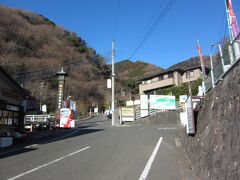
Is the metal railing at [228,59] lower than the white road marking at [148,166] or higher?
higher

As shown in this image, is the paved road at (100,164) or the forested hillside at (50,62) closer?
the paved road at (100,164)

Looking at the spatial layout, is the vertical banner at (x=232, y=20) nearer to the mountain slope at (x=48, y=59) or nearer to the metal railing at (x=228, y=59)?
the metal railing at (x=228, y=59)

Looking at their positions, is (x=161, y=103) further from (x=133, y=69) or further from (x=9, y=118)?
(x=133, y=69)

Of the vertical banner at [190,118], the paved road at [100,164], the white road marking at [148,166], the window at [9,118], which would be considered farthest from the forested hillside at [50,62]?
the vertical banner at [190,118]

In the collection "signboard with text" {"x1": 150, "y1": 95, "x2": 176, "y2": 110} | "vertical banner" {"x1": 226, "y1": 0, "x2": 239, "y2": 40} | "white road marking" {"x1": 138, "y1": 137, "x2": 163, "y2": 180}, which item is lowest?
"white road marking" {"x1": 138, "y1": 137, "x2": 163, "y2": 180}

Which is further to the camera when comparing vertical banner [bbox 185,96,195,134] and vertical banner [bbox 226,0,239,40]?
vertical banner [bbox 226,0,239,40]

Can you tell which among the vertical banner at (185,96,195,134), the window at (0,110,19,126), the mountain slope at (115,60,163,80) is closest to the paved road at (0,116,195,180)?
the vertical banner at (185,96,195,134)

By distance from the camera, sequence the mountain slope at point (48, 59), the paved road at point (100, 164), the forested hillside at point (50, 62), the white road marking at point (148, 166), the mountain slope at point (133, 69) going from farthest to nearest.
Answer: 1. the mountain slope at point (133, 69)
2. the mountain slope at point (48, 59)
3. the forested hillside at point (50, 62)
4. the paved road at point (100, 164)
5. the white road marking at point (148, 166)

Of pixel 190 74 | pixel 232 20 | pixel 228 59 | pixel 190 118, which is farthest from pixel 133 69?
pixel 228 59

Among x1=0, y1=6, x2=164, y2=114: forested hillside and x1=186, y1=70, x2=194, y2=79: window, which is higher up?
x1=0, y1=6, x2=164, y2=114: forested hillside

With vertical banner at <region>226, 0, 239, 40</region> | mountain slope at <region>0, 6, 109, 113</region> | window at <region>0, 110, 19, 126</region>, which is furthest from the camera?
mountain slope at <region>0, 6, 109, 113</region>

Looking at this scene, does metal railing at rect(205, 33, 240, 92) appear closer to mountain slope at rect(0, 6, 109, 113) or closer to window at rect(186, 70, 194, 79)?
window at rect(186, 70, 194, 79)

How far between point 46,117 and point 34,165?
20438 mm

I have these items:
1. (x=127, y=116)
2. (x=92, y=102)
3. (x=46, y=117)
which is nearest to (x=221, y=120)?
(x=46, y=117)
